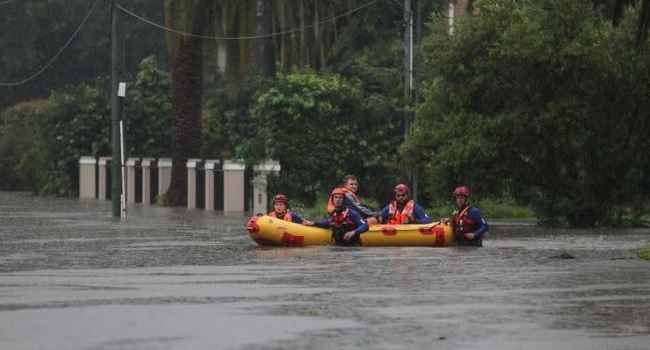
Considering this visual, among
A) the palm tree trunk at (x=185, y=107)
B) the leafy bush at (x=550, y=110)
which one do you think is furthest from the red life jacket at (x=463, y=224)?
the palm tree trunk at (x=185, y=107)

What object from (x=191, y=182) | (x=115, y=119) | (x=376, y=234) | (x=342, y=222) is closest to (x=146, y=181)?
(x=191, y=182)

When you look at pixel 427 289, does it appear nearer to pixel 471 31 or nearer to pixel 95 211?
pixel 471 31

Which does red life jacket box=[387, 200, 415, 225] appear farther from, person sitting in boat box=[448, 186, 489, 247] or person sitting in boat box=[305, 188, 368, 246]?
person sitting in boat box=[448, 186, 489, 247]

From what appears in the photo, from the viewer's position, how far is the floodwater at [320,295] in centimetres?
1532

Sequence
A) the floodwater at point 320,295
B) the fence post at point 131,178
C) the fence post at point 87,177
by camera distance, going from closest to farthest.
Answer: the floodwater at point 320,295 → the fence post at point 131,178 → the fence post at point 87,177

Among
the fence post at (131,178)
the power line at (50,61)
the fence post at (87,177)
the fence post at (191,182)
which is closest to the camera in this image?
the fence post at (191,182)

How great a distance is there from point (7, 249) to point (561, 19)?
13506 millimetres

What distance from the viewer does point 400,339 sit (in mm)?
15133

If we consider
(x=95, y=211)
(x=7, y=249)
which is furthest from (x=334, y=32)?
(x=7, y=249)

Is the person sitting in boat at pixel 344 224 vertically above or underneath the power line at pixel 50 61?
underneath

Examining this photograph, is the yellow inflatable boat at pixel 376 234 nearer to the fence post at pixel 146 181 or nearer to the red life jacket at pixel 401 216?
the red life jacket at pixel 401 216

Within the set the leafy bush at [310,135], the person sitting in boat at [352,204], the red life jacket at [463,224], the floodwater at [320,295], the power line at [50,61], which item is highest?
the power line at [50,61]

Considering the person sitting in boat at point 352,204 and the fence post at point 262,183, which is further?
the fence post at point 262,183

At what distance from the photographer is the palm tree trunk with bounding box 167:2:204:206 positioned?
55000mm
